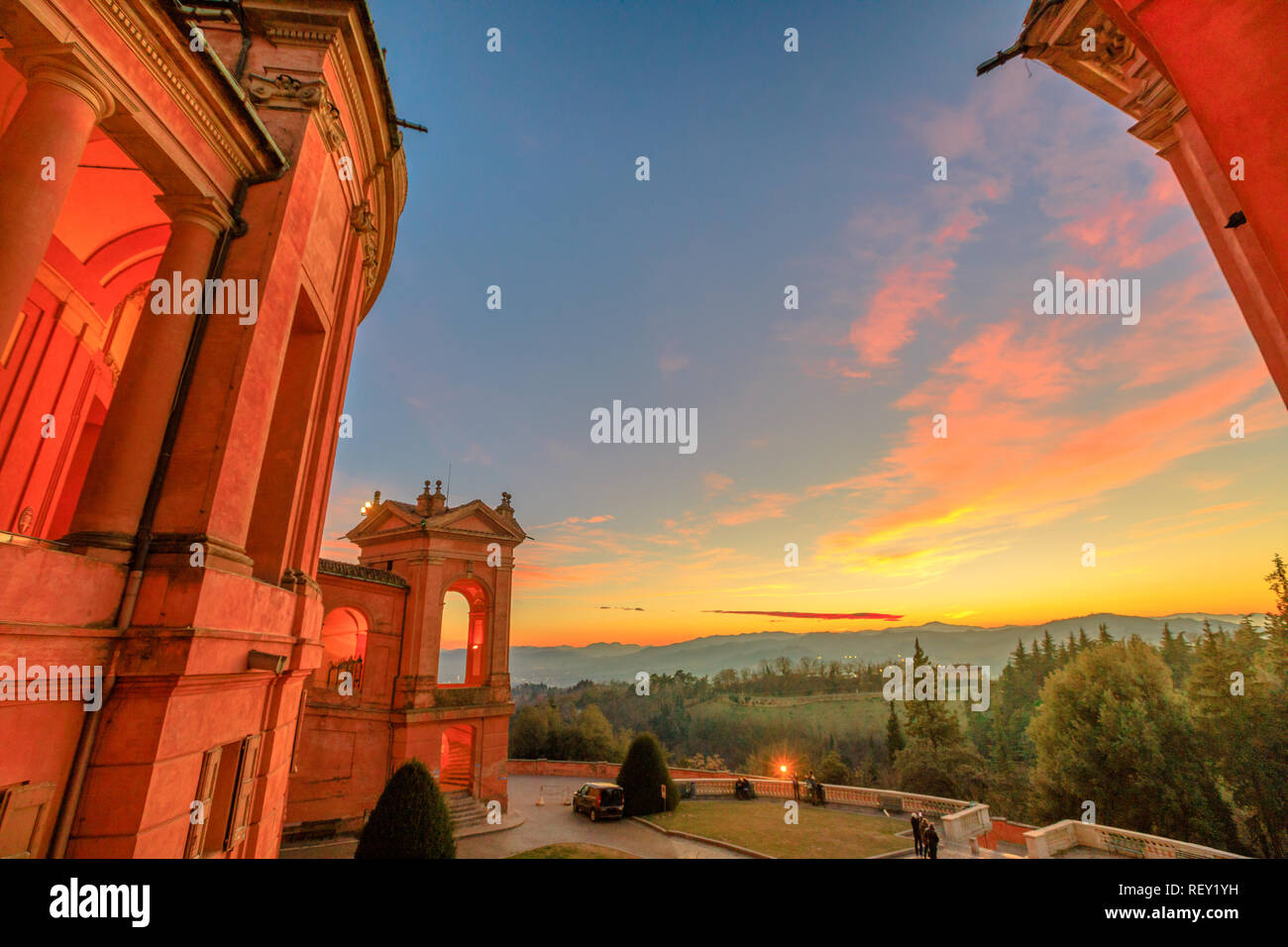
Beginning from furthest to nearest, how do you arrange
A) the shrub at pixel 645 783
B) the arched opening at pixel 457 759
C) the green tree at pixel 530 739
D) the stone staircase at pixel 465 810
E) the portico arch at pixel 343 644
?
the green tree at pixel 530 739 → the shrub at pixel 645 783 → the arched opening at pixel 457 759 → the portico arch at pixel 343 644 → the stone staircase at pixel 465 810

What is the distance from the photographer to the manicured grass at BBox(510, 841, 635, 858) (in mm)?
16891

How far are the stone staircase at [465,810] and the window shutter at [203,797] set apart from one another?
17287 millimetres

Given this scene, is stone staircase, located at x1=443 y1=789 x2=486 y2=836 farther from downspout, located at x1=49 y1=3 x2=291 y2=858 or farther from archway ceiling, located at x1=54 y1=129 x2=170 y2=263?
archway ceiling, located at x1=54 y1=129 x2=170 y2=263

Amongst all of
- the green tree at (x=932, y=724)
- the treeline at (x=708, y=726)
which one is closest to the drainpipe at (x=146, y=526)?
the treeline at (x=708, y=726)

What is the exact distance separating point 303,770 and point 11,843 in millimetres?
18177

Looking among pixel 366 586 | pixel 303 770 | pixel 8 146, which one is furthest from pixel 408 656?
pixel 8 146

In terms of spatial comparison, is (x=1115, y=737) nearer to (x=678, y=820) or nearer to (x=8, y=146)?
(x=678, y=820)

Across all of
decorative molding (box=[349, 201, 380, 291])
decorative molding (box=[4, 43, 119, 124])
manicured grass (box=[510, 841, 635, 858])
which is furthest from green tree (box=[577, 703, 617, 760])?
decorative molding (box=[4, 43, 119, 124])

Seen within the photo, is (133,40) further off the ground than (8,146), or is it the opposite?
(133,40)

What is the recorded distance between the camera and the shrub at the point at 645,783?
24.2 m

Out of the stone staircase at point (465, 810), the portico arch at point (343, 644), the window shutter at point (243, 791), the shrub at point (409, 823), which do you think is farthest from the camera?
the portico arch at point (343, 644)

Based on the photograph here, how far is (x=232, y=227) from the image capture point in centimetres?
695

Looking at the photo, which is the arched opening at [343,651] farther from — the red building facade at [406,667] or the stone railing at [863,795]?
the stone railing at [863,795]
